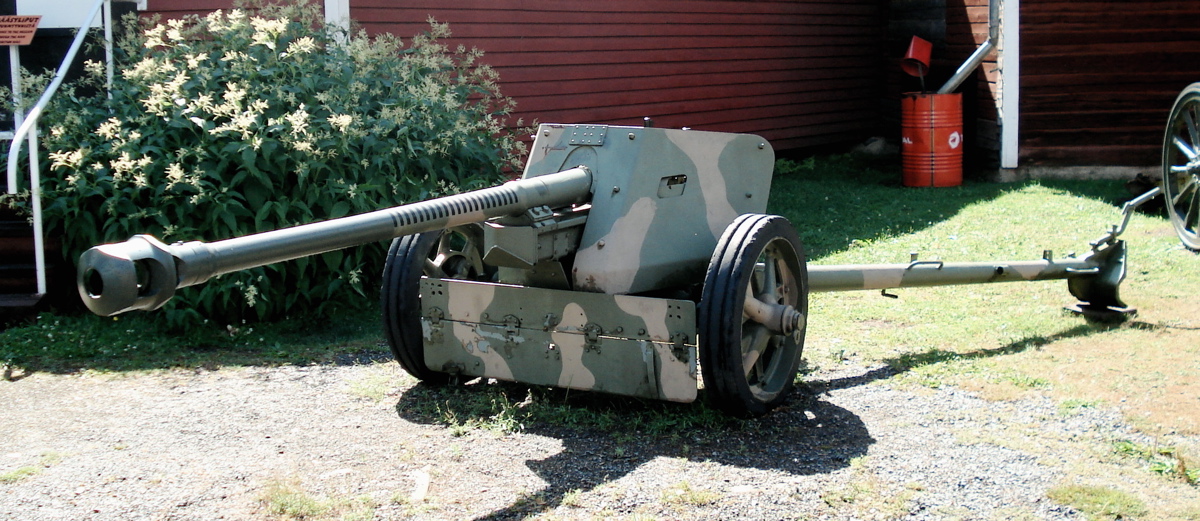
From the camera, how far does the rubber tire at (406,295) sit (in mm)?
5023

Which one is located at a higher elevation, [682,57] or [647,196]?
[682,57]

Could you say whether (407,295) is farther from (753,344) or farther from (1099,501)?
(1099,501)

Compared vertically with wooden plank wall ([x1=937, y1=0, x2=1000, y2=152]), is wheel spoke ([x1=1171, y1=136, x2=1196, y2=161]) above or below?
below

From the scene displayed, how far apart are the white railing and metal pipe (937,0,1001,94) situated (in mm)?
8233

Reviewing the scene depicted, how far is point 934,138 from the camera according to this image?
11.9m

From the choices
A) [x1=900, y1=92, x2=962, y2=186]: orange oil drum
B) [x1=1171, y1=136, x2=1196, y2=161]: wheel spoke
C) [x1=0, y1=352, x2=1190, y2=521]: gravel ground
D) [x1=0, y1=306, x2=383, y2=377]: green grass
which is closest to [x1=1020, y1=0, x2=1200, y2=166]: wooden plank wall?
[x1=900, y1=92, x2=962, y2=186]: orange oil drum

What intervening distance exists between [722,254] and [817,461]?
878mm

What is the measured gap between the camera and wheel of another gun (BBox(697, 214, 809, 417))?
4.38 m

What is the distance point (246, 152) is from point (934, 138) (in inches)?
309

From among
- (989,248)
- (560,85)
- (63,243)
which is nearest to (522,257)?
(63,243)

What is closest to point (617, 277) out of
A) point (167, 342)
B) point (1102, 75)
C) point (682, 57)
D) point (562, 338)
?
point (562, 338)

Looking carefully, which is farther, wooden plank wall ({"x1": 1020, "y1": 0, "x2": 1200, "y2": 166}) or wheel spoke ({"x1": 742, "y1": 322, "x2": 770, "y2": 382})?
wooden plank wall ({"x1": 1020, "y1": 0, "x2": 1200, "y2": 166})

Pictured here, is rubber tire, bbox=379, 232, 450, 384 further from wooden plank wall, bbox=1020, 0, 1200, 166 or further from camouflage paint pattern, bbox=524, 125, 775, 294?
wooden plank wall, bbox=1020, 0, 1200, 166

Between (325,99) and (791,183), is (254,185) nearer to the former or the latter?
(325,99)
